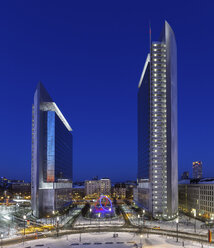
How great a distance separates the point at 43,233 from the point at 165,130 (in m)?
69.4

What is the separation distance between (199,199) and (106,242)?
66.4 m

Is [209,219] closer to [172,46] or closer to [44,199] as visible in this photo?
[44,199]

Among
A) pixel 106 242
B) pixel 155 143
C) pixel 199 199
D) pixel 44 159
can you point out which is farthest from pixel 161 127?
pixel 106 242

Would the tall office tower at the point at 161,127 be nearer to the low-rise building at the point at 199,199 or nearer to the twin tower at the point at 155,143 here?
the twin tower at the point at 155,143

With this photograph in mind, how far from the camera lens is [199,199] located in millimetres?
127875

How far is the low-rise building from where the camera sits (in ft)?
389

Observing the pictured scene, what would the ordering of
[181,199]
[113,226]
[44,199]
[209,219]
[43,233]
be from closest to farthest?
[43,233] → [113,226] → [209,219] → [44,199] → [181,199]

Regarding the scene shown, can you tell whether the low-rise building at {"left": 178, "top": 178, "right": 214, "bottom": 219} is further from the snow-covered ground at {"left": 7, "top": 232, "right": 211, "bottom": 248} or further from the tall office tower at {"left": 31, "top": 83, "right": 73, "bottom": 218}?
the tall office tower at {"left": 31, "top": 83, "right": 73, "bottom": 218}

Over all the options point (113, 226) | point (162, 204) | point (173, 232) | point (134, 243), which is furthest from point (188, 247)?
point (162, 204)

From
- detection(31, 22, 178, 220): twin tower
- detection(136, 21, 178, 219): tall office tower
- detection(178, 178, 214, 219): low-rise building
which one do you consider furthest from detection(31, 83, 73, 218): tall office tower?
detection(178, 178, 214, 219): low-rise building

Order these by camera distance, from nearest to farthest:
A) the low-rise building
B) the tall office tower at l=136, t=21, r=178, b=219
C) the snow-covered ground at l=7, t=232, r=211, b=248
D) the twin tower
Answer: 1. the snow-covered ground at l=7, t=232, r=211, b=248
2. the low-rise building
3. the twin tower
4. the tall office tower at l=136, t=21, r=178, b=219

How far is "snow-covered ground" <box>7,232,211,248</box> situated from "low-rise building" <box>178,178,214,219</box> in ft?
151

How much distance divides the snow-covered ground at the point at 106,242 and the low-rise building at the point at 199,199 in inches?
1811

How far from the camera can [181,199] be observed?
506 ft
